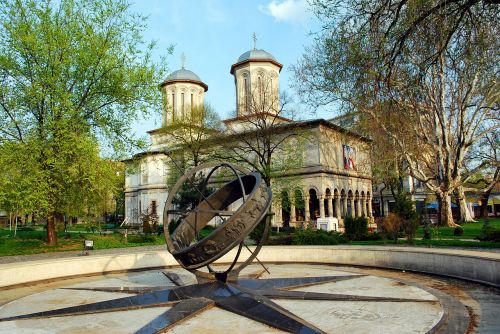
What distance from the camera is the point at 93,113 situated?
23.0 metres

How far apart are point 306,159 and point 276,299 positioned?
117ft

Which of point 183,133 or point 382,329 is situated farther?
point 183,133

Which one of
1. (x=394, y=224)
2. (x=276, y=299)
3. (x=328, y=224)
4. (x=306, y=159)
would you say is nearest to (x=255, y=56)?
(x=306, y=159)

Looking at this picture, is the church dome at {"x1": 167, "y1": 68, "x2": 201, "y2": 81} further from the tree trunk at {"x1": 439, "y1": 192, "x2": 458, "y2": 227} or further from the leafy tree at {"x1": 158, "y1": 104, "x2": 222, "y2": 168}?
the tree trunk at {"x1": 439, "y1": 192, "x2": 458, "y2": 227}

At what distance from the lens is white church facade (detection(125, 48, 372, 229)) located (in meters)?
40.6

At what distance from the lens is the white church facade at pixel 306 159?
40641 millimetres

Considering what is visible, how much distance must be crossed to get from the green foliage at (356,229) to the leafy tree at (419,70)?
6811mm

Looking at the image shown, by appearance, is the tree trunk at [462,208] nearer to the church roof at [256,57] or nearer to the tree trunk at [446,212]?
the tree trunk at [446,212]

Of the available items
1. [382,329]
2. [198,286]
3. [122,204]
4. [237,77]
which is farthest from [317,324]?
[122,204]

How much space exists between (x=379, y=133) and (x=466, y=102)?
946 centimetres

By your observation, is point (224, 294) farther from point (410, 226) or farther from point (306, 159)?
point (306, 159)

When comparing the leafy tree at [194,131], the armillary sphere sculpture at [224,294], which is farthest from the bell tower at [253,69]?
the armillary sphere sculpture at [224,294]

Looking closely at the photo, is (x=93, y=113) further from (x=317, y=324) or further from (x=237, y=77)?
(x=237, y=77)

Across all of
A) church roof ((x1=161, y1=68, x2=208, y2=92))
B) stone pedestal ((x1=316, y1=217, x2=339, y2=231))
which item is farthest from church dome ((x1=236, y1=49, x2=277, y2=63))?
stone pedestal ((x1=316, y1=217, x2=339, y2=231))
